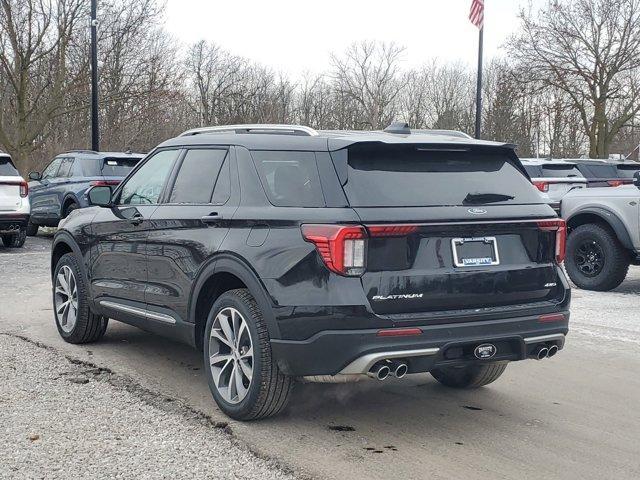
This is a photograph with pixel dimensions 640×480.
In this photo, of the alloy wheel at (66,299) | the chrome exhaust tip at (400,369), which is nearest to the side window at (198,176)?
the chrome exhaust tip at (400,369)

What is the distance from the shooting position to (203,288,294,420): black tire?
4.49 metres

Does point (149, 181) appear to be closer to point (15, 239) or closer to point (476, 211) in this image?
point (476, 211)

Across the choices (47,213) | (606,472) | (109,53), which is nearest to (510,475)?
(606,472)

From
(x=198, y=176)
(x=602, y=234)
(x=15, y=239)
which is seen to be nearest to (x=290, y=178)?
(x=198, y=176)

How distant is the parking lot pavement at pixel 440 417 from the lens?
4133mm

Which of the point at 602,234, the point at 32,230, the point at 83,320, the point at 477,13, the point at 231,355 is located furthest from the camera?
the point at 477,13

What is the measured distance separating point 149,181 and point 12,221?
942 cm

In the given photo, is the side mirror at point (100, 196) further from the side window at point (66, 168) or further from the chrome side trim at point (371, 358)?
the side window at point (66, 168)

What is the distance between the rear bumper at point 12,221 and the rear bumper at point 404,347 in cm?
1122

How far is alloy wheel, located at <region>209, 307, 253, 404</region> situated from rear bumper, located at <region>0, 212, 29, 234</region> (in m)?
10.6

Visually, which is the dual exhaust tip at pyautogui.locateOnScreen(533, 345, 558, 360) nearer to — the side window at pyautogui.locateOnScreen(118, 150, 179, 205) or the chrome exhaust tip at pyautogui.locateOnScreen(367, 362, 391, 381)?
the chrome exhaust tip at pyautogui.locateOnScreen(367, 362, 391, 381)

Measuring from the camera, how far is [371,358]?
4160mm

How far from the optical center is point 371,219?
167 inches

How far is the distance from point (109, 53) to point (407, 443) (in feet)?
88.5
